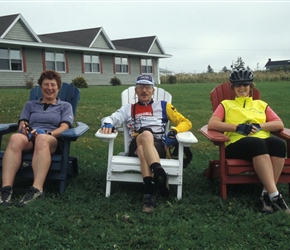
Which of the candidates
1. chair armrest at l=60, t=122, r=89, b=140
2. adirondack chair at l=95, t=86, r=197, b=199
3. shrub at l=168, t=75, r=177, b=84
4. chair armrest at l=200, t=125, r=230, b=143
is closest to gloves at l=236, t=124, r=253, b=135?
chair armrest at l=200, t=125, r=230, b=143

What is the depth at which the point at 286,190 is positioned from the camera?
3.59 metres

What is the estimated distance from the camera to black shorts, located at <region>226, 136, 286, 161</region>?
121 inches

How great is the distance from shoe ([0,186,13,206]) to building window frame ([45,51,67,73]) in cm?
1758

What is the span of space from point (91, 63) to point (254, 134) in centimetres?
1984

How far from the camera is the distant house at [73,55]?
1770cm

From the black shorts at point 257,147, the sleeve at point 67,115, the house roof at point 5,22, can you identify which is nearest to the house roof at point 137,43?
the house roof at point 5,22

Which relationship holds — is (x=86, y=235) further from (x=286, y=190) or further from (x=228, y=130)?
(x=286, y=190)

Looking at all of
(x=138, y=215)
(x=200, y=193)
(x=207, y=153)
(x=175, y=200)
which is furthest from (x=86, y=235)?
(x=207, y=153)

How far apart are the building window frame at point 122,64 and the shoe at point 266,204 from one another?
70.3ft

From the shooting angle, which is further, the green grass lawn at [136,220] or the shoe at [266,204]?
the shoe at [266,204]

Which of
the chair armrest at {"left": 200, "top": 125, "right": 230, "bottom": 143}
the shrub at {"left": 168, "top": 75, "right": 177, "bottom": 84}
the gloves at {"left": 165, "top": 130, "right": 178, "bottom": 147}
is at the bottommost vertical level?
the gloves at {"left": 165, "top": 130, "right": 178, "bottom": 147}

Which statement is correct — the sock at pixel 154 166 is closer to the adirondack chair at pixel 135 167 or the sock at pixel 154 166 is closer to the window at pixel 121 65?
the adirondack chair at pixel 135 167

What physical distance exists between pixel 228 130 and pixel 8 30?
16145mm

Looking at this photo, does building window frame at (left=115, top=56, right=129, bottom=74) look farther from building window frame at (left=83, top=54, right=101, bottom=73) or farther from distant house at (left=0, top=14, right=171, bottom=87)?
building window frame at (left=83, top=54, right=101, bottom=73)
